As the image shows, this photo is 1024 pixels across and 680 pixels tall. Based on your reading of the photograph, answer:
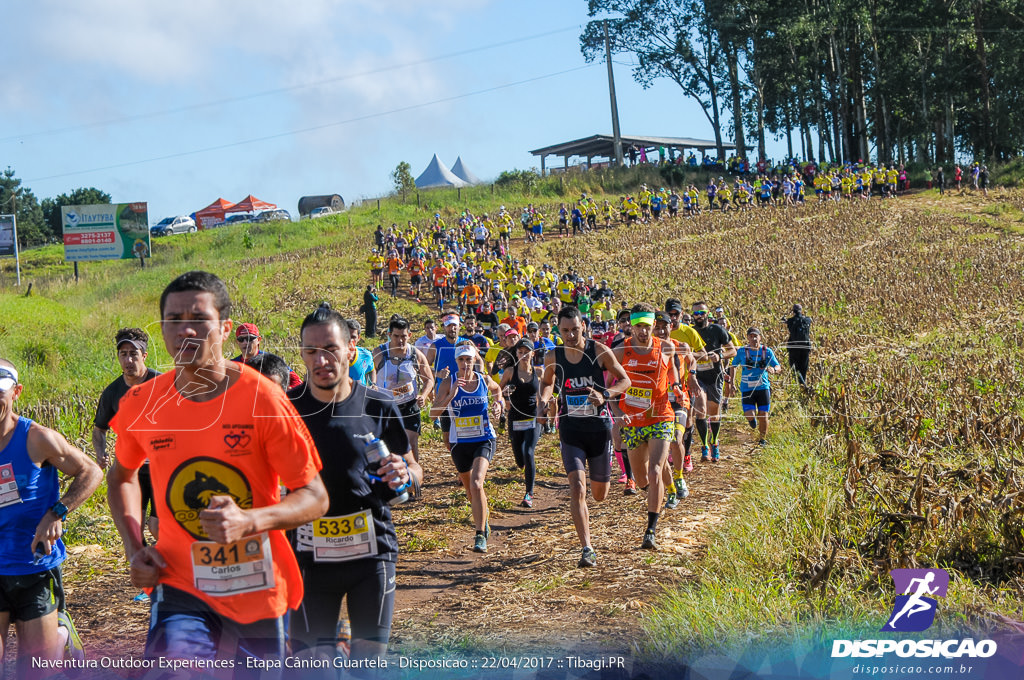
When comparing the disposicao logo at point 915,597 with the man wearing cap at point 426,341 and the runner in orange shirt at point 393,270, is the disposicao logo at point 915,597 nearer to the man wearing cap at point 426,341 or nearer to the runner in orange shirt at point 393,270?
the man wearing cap at point 426,341

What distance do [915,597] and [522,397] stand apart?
4844 mm

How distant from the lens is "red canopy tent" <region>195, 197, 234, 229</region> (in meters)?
65.0

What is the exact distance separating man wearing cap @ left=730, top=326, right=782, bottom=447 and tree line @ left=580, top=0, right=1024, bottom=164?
45108 millimetres

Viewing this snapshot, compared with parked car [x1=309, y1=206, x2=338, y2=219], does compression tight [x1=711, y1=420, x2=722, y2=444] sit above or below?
below

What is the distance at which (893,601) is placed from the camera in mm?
6070

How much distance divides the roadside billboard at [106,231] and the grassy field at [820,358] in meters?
1.14

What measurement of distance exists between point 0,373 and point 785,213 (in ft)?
131

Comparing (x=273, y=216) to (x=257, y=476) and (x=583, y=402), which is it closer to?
(x=583, y=402)

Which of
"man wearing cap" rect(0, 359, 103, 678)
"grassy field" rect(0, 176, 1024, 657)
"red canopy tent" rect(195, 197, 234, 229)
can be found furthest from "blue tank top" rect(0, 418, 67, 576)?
"red canopy tent" rect(195, 197, 234, 229)

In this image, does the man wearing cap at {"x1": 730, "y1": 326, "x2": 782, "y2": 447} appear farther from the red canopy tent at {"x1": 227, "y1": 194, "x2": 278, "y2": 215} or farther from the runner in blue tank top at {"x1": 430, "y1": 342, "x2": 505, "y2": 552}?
the red canopy tent at {"x1": 227, "y1": 194, "x2": 278, "y2": 215}

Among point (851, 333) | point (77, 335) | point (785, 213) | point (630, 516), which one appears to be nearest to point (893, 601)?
point (630, 516)

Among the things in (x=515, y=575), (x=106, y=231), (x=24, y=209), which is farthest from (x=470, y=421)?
(x=24, y=209)

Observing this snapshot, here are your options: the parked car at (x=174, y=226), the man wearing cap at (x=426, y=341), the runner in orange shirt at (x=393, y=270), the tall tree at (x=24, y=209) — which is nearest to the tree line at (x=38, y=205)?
the tall tree at (x=24, y=209)

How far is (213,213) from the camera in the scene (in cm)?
6562
